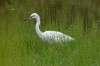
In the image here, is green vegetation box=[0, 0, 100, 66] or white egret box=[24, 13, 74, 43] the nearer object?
green vegetation box=[0, 0, 100, 66]

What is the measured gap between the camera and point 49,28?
28.8 ft

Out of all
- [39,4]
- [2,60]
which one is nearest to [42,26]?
[39,4]

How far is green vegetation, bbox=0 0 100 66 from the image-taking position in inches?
253

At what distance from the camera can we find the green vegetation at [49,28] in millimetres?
6426

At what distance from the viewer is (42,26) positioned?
9.52 m

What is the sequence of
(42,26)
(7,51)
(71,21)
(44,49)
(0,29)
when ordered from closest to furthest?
(7,51) → (44,49) → (0,29) → (71,21) → (42,26)

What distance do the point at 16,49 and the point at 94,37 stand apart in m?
1.26

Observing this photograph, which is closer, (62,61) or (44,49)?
(62,61)

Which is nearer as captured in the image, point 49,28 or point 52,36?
point 52,36

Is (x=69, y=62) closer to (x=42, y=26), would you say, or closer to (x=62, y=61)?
(x=62, y=61)

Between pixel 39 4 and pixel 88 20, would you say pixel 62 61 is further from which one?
pixel 39 4

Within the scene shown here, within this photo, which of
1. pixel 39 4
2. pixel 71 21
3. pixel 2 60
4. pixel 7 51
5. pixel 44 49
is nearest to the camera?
pixel 2 60

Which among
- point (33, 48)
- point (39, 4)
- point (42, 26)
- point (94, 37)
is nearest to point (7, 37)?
point (33, 48)

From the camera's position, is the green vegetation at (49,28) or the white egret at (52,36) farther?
the white egret at (52,36)
